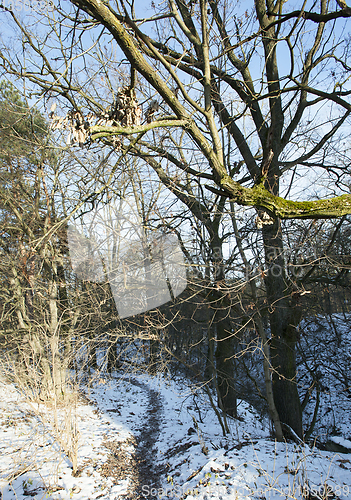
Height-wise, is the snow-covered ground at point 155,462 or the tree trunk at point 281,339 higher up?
the tree trunk at point 281,339

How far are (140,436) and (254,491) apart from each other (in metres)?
3.64

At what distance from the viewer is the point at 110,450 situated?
504cm

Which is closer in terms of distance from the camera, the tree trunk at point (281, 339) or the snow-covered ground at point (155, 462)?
the snow-covered ground at point (155, 462)

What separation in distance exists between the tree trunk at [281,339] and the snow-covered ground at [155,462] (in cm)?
63

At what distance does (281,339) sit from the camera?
17.5 feet

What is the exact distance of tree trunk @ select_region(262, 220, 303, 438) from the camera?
502 cm

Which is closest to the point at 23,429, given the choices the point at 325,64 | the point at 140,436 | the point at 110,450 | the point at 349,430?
the point at 110,450

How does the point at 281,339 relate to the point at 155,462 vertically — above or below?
above

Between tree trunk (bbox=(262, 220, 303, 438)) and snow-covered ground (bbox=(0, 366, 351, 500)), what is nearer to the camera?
snow-covered ground (bbox=(0, 366, 351, 500))

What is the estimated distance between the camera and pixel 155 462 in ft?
15.8

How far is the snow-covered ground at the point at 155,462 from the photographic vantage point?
331 centimetres

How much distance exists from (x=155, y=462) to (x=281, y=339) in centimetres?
306

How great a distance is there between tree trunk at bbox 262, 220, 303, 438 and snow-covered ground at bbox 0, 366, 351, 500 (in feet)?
2.07

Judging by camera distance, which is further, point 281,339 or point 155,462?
point 281,339
